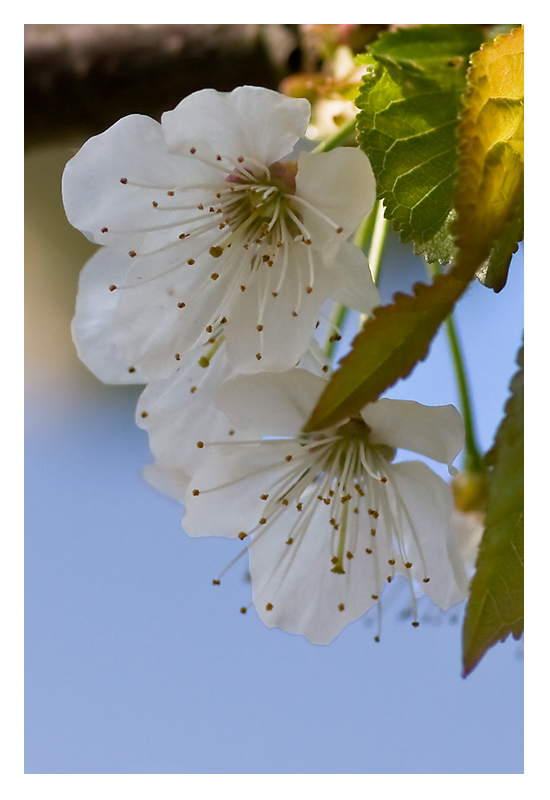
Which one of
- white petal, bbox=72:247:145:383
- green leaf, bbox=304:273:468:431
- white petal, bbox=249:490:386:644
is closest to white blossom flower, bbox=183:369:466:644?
white petal, bbox=249:490:386:644

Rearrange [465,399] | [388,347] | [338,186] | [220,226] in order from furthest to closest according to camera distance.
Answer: [465,399] < [220,226] < [338,186] < [388,347]

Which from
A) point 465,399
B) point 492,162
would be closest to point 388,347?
point 492,162

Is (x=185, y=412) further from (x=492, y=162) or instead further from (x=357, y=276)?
(x=492, y=162)

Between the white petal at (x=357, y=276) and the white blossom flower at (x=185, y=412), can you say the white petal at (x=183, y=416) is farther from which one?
the white petal at (x=357, y=276)

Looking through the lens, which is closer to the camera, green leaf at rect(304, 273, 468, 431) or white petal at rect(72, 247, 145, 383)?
green leaf at rect(304, 273, 468, 431)

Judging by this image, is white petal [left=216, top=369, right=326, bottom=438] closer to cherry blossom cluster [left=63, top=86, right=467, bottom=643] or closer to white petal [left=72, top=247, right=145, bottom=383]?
cherry blossom cluster [left=63, top=86, right=467, bottom=643]

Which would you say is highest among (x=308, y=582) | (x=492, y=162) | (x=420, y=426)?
(x=492, y=162)

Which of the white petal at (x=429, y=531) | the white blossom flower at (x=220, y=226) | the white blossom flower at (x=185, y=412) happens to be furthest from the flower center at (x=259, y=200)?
the white petal at (x=429, y=531)
